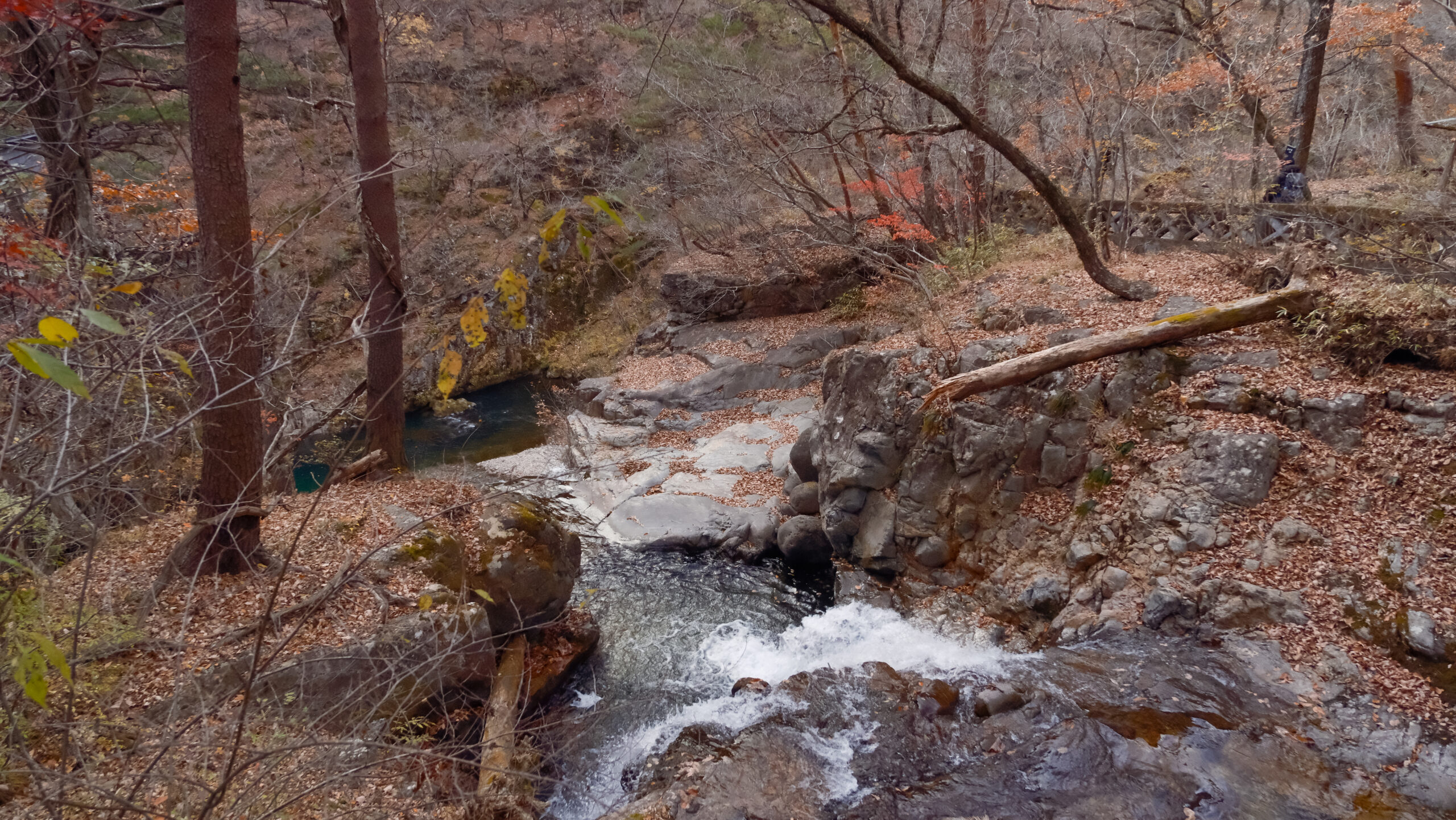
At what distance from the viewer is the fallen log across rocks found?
733 centimetres

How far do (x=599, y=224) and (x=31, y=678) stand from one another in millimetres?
22868

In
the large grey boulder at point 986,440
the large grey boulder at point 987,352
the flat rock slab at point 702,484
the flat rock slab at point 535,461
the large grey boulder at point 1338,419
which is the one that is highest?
the large grey boulder at point 987,352

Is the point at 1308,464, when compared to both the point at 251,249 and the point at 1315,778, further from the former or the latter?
the point at 251,249

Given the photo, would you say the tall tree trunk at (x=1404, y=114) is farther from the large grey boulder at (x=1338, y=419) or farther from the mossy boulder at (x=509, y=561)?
the mossy boulder at (x=509, y=561)

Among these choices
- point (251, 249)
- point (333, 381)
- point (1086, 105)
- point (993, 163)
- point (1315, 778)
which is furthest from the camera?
point (333, 381)

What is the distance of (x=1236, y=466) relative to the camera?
646cm

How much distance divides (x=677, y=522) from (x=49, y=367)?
9.76 m

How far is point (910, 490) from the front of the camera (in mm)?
8516

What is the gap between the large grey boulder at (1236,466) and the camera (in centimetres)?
634

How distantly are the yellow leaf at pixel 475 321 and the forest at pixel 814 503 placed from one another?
0.12ft

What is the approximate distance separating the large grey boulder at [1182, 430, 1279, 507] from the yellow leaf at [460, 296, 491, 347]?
23.3 feet

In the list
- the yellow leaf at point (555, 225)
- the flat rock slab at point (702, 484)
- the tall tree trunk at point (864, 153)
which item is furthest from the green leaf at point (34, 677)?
the tall tree trunk at point (864, 153)

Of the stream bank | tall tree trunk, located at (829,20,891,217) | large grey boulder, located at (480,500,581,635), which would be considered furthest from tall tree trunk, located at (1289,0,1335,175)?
large grey boulder, located at (480,500,581,635)

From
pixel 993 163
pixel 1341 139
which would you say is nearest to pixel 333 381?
pixel 993 163
